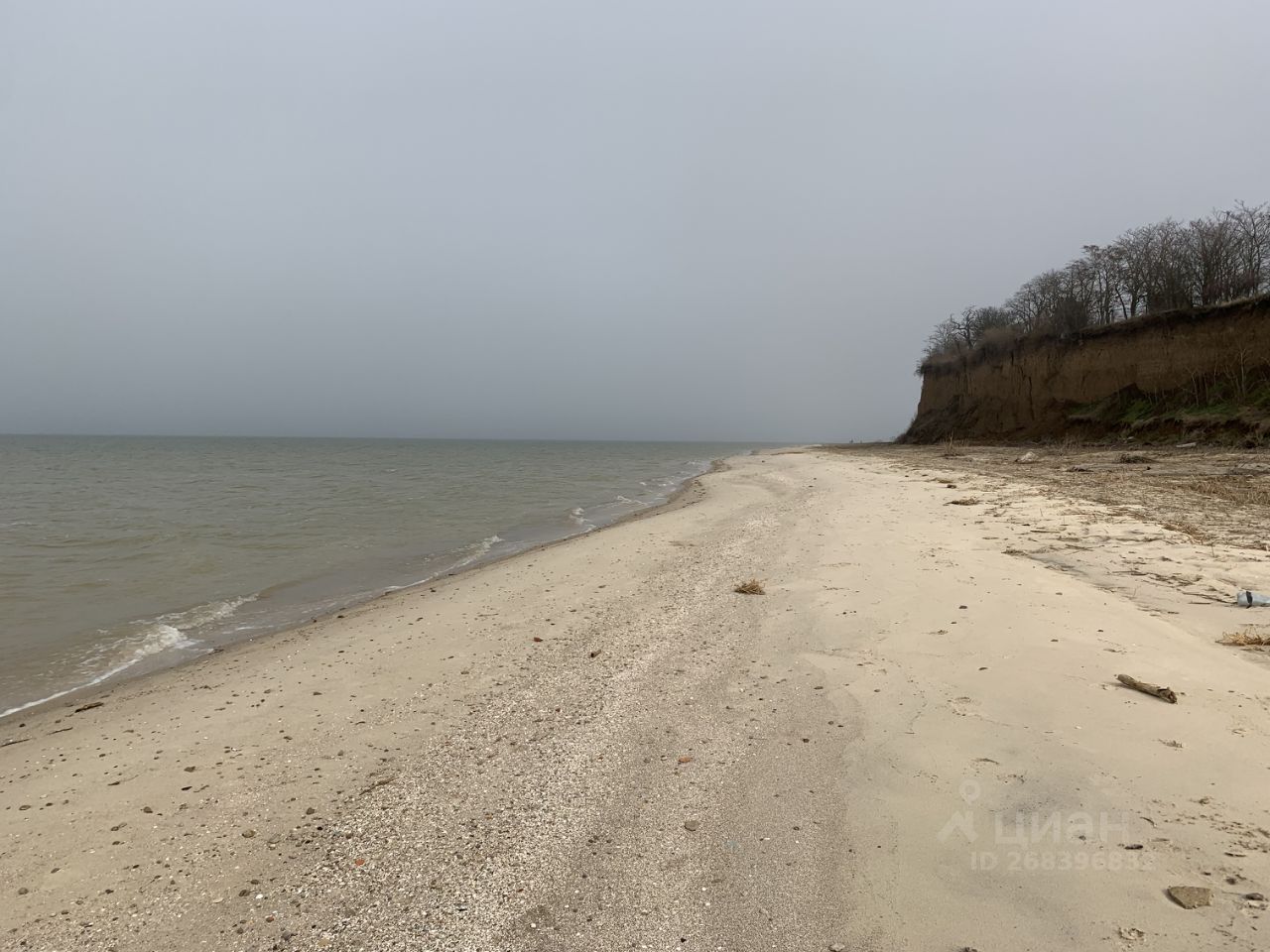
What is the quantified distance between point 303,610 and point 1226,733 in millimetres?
9965

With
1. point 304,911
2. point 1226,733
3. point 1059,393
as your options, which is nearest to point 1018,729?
point 1226,733

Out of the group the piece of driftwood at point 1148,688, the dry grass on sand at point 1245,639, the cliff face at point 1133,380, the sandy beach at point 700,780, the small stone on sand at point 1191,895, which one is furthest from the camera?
the cliff face at point 1133,380

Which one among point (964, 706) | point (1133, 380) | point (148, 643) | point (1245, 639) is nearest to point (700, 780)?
point (964, 706)

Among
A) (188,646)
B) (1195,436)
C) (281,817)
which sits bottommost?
(188,646)

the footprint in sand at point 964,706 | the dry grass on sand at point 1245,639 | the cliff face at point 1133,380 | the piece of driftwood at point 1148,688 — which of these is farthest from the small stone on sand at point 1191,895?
the cliff face at point 1133,380

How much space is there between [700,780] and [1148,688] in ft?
9.44

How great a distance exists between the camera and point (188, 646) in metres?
7.28

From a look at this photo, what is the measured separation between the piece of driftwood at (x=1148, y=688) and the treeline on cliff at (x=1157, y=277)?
31.3 m

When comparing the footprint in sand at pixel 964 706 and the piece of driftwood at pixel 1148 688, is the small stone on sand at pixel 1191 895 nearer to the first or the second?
the footprint in sand at pixel 964 706

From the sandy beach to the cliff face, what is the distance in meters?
23.5

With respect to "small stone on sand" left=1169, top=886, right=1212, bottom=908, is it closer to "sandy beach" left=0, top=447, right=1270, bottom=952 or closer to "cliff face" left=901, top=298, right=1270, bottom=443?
"sandy beach" left=0, top=447, right=1270, bottom=952

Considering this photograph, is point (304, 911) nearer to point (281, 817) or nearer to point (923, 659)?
point (281, 817)

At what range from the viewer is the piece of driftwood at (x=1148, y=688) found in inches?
137

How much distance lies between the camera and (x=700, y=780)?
3.22 metres
